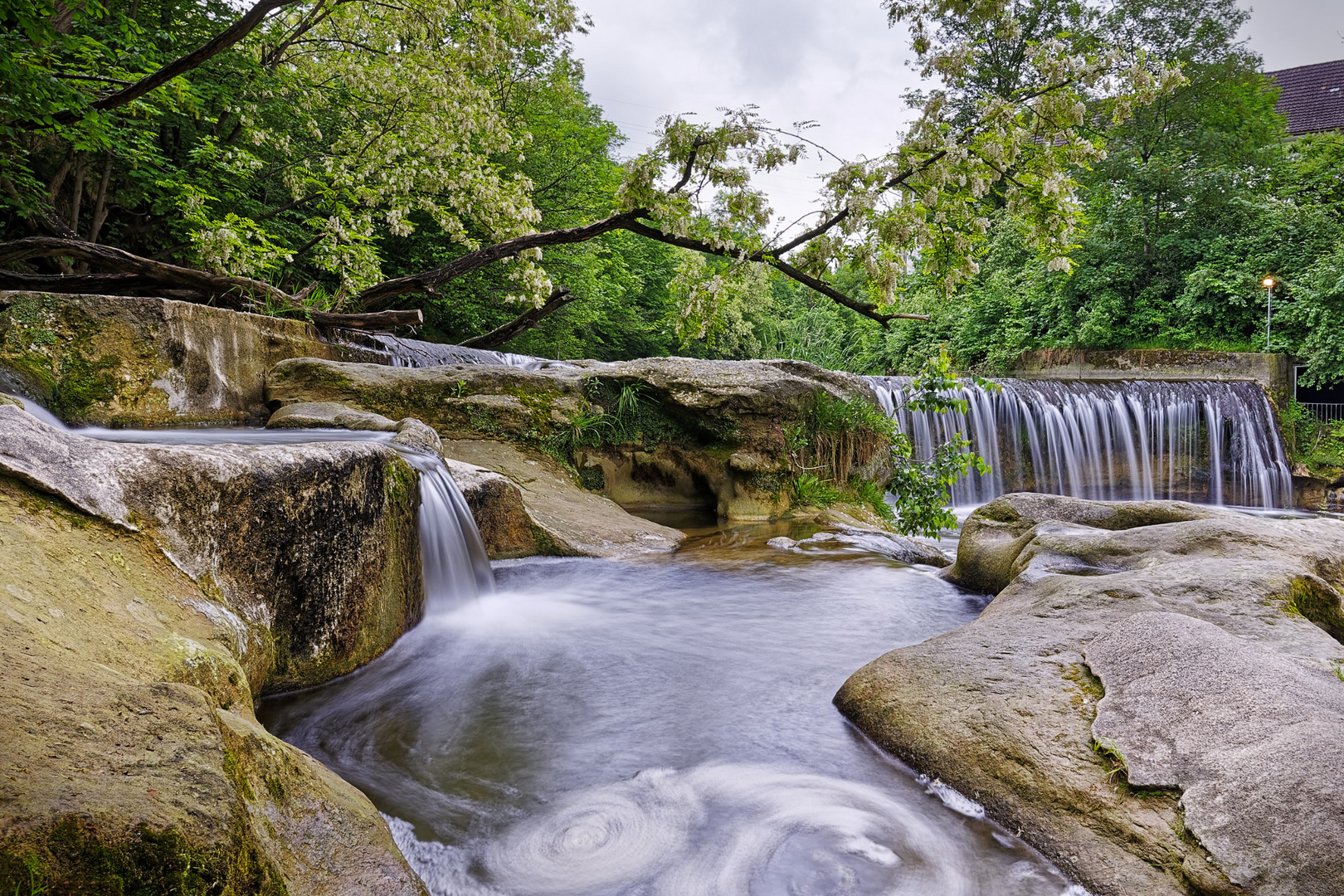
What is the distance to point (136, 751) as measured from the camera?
1.26m

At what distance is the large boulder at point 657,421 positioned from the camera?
761 cm

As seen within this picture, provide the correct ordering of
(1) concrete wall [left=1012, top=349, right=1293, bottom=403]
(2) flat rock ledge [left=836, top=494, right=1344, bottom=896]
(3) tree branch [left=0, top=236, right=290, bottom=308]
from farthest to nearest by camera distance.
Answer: (1) concrete wall [left=1012, top=349, right=1293, bottom=403]
(3) tree branch [left=0, top=236, right=290, bottom=308]
(2) flat rock ledge [left=836, top=494, right=1344, bottom=896]

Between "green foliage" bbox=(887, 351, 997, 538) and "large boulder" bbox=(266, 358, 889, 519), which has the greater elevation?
"large boulder" bbox=(266, 358, 889, 519)

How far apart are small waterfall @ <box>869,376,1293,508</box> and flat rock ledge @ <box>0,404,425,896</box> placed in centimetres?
1135

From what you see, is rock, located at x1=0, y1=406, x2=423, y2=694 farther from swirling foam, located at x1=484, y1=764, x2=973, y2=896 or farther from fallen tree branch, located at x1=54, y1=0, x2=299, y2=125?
fallen tree branch, located at x1=54, y1=0, x2=299, y2=125

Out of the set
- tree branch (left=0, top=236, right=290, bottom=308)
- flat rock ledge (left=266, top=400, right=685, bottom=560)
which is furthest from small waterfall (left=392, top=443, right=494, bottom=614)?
tree branch (left=0, top=236, right=290, bottom=308)

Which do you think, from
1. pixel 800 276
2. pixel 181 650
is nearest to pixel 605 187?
pixel 800 276

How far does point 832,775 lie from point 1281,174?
25985 mm

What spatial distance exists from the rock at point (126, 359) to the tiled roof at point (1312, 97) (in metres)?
39.3

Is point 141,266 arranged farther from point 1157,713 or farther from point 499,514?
point 1157,713

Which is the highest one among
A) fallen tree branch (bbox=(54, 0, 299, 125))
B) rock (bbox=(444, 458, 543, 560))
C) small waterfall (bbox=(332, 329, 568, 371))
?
fallen tree branch (bbox=(54, 0, 299, 125))

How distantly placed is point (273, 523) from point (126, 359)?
3533 mm

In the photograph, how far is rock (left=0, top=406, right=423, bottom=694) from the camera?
239 cm

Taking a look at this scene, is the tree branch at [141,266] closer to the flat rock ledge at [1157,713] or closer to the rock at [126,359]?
the rock at [126,359]
